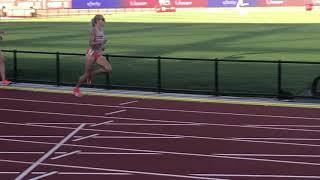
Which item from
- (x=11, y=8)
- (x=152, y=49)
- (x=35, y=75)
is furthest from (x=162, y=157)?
(x=11, y=8)

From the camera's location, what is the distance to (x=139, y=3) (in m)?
84.4

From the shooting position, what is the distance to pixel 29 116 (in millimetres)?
12258

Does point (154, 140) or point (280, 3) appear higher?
point (280, 3)

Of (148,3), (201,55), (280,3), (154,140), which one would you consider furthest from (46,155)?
(148,3)

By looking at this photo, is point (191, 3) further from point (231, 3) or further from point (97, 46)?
point (97, 46)

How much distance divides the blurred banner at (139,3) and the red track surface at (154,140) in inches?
2768

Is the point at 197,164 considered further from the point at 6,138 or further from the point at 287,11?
the point at 287,11

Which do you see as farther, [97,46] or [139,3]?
[139,3]

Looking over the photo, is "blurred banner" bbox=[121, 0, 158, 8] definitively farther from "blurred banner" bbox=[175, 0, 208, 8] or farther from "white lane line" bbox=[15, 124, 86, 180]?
"white lane line" bbox=[15, 124, 86, 180]

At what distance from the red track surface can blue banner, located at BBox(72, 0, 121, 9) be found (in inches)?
2749

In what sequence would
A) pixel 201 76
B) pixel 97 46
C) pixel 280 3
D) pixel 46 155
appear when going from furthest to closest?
pixel 280 3, pixel 201 76, pixel 97 46, pixel 46 155

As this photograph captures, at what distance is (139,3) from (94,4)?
19.1ft

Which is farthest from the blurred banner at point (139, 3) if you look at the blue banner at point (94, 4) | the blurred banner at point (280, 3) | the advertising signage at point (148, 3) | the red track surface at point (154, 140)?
the red track surface at point (154, 140)

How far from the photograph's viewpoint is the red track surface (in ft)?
26.5
